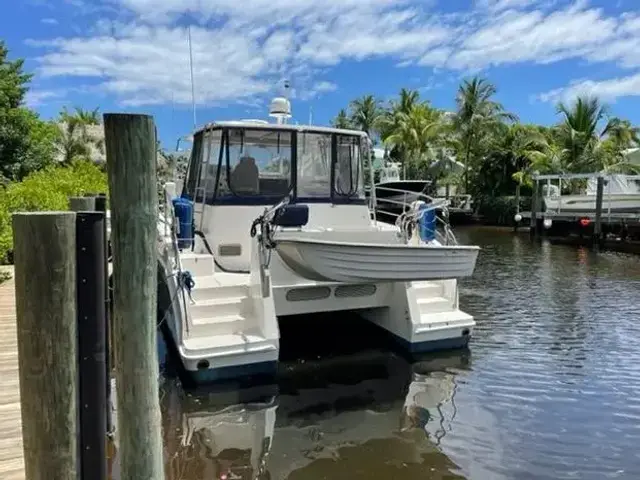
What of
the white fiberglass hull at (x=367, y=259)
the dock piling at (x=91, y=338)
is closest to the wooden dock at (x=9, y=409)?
the dock piling at (x=91, y=338)

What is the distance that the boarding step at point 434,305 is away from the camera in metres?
7.54

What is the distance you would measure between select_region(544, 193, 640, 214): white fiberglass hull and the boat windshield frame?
64.2 ft

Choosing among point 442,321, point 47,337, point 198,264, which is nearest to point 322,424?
point 442,321

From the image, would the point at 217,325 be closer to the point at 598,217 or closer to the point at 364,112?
the point at 598,217

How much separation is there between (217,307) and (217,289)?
227 mm

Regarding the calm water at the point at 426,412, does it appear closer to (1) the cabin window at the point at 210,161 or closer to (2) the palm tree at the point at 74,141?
(1) the cabin window at the point at 210,161

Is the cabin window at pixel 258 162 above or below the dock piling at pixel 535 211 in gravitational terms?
above

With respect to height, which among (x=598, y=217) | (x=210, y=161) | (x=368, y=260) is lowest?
(x=598, y=217)

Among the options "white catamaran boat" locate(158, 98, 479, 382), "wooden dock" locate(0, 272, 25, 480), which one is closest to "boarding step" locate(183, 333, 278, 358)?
"white catamaran boat" locate(158, 98, 479, 382)

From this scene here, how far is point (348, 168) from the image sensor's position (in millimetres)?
8547

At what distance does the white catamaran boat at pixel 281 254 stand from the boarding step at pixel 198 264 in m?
0.01

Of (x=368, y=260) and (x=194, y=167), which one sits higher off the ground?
(x=194, y=167)

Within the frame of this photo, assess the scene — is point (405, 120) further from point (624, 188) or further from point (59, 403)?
point (59, 403)

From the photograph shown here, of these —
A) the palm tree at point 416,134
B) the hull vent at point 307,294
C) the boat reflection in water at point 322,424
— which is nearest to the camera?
the boat reflection in water at point 322,424
